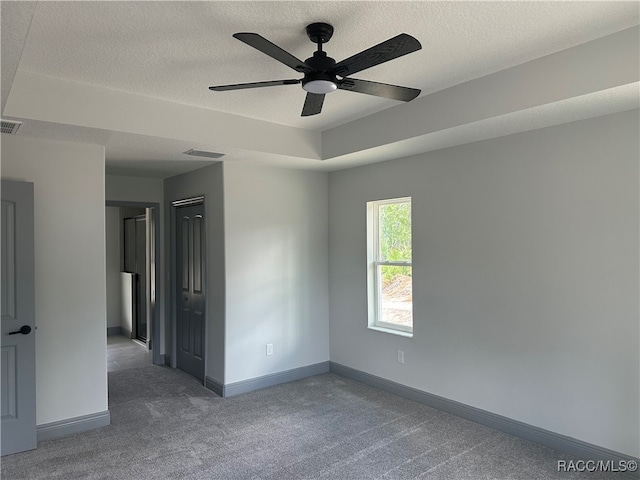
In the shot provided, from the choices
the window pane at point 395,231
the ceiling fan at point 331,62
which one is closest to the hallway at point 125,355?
the window pane at point 395,231

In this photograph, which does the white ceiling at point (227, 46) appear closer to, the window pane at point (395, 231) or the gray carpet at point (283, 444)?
the window pane at point (395, 231)

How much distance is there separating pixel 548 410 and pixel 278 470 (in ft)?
6.59

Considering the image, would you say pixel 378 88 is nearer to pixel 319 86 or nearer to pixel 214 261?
pixel 319 86

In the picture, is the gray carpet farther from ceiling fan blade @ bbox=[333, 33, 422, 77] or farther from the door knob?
ceiling fan blade @ bbox=[333, 33, 422, 77]

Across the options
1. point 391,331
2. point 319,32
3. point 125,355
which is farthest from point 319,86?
point 125,355

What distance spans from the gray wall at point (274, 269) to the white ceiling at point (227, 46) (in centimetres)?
103

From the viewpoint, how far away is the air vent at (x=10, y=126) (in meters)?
2.96

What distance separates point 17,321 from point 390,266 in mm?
3276

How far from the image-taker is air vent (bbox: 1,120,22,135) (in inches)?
117

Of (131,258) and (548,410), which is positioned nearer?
(548,410)

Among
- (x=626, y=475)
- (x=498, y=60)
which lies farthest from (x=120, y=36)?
(x=626, y=475)

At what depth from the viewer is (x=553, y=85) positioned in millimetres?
2703

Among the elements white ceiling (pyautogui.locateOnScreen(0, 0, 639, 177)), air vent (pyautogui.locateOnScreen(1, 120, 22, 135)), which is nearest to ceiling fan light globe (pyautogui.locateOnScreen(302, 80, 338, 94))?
white ceiling (pyautogui.locateOnScreen(0, 0, 639, 177))

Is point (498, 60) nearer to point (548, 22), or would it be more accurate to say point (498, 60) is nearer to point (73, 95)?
point (548, 22)
